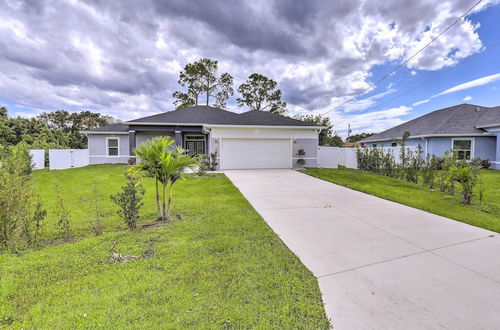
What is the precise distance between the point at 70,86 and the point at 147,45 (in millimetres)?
11392

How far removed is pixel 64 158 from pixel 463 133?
27573 mm

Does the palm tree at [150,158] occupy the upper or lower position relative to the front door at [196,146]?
lower

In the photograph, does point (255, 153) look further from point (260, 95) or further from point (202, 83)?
point (260, 95)

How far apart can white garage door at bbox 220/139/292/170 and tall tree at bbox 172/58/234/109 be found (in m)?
15.0

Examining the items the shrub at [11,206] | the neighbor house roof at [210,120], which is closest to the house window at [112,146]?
the neighbor house roof at [210,120]

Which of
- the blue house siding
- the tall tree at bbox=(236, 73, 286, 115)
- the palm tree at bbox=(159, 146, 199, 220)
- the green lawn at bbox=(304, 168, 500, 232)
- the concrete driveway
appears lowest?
the concrete driveway

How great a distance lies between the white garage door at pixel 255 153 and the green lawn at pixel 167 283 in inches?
391

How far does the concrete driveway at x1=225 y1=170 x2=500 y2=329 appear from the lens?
2.11 m

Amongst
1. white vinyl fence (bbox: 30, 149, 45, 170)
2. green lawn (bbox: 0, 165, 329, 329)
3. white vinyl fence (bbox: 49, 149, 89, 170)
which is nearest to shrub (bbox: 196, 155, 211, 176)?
green lawn (bbox: 0, 165, 329, 329)

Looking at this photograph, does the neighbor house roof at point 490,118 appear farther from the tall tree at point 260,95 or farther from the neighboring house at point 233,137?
the tall tree at point 260,95

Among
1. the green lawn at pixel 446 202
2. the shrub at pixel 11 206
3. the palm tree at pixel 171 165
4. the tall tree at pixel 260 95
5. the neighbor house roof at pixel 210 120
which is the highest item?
the tall tree at pixel 260 95

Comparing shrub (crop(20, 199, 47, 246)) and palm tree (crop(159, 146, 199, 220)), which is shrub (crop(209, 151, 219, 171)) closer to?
palm tree (crop(159, 146, 199, 220))

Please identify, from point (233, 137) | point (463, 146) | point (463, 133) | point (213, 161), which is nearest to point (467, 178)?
point (233, 137)

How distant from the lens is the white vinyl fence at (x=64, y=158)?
14711mm
